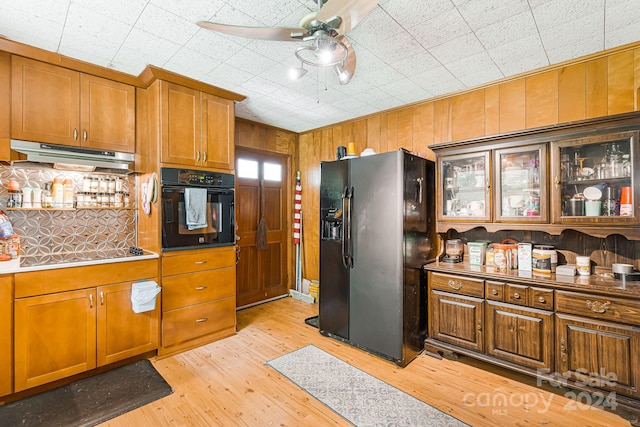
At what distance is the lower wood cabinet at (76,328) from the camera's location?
84.7 inches

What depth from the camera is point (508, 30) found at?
2094mm

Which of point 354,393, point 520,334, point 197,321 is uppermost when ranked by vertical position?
point 520,334

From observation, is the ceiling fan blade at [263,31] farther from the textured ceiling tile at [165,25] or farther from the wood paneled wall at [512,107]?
the wood paneled wall at [512,107]

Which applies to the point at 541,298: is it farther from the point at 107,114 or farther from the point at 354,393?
the point at 107,114

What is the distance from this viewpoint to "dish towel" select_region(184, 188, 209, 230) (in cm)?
290

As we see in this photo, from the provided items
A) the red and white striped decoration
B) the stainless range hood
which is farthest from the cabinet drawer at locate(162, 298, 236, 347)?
the red and white striped decoration

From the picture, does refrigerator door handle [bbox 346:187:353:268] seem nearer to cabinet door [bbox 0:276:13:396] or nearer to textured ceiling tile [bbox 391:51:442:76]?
textured ceiling tile [bbox 391:51:442:76]

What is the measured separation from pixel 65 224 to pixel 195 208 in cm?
116

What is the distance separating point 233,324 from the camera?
3299 mm

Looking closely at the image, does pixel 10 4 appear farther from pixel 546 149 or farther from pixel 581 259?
pixel 581 259

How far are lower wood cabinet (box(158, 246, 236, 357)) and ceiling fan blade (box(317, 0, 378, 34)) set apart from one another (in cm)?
241

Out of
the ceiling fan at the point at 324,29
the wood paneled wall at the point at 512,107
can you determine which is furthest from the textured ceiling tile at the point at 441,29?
the wood paneled wall at the point at 512,107

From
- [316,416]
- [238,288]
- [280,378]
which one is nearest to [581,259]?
[316,416]

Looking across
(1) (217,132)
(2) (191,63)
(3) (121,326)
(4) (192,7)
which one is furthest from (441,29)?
(3) (121,326)
